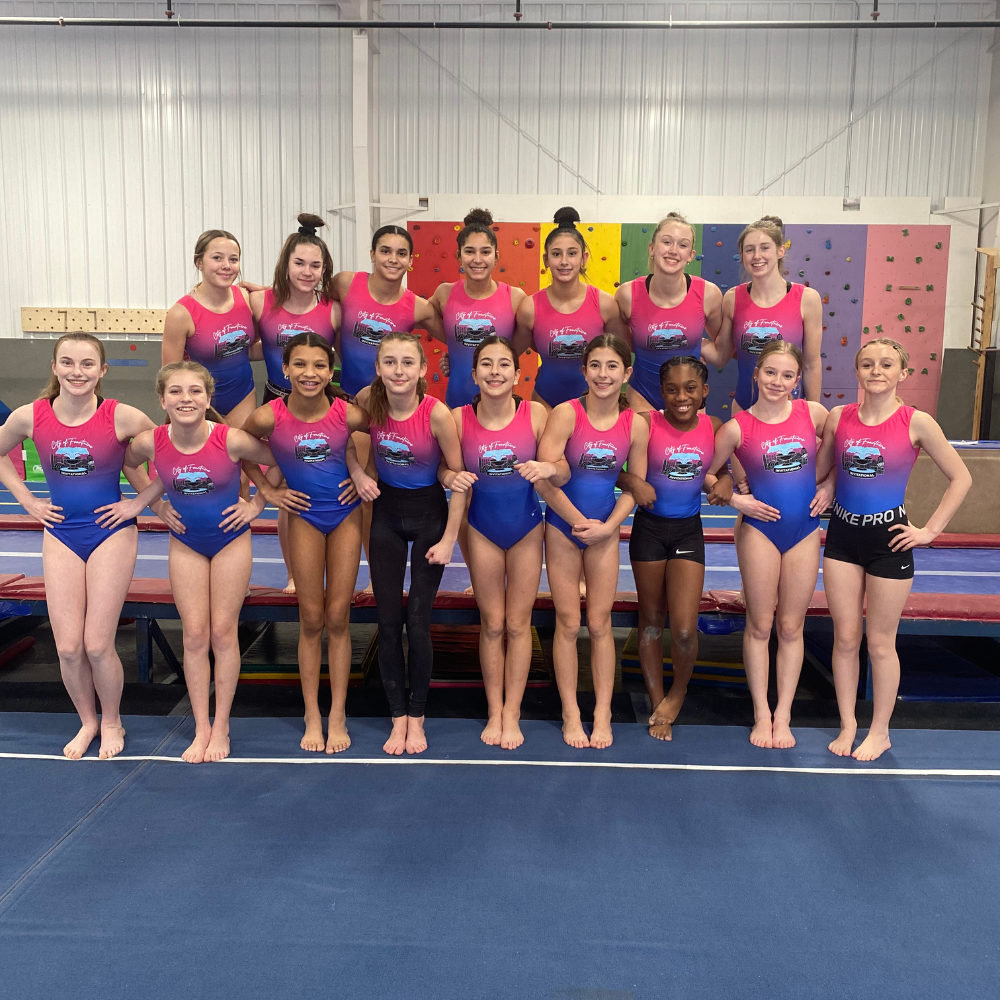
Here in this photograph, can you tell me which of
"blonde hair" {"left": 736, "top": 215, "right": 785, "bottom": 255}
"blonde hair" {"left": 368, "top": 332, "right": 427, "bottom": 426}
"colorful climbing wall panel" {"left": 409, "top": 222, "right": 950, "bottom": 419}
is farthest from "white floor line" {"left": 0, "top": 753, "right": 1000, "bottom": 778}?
"colorful climbing wall panel" {"left": 409, "top": 222, "right": 950, "bottom": 419}

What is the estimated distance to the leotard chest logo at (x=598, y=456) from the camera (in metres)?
3.36

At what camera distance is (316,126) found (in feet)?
33.1

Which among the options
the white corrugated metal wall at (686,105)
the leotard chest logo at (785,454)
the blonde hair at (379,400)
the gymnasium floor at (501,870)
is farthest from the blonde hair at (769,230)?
the white corrugated metal wall at (686,105)

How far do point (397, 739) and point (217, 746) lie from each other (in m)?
0.72

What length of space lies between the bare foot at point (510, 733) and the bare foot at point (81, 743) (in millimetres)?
1702

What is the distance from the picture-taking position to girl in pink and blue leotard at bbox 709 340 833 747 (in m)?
3.39

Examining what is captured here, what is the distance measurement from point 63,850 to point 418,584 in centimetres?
152

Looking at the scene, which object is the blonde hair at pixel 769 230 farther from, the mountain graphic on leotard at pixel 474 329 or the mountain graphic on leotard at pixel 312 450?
the mountain graphic on leotard at pixel 312 450

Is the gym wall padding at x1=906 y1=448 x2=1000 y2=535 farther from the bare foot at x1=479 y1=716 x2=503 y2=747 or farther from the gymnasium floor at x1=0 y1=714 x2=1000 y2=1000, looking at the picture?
the bare foot at x1=479 y1=716 x2=503 y2=747

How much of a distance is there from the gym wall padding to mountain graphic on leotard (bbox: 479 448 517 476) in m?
4.39

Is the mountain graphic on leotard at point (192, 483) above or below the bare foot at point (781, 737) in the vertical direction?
above

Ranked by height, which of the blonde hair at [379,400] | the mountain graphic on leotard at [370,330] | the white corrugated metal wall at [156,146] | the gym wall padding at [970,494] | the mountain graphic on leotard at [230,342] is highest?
the white corrugated metal wall at [156,146]

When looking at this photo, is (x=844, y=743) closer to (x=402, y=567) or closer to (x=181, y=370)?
(x=402, y=567)

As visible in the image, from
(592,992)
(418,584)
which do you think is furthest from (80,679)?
(592,992)
